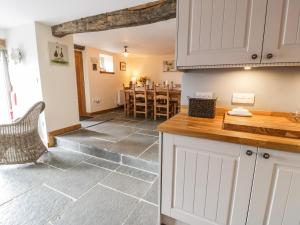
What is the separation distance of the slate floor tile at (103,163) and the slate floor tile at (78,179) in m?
0.09

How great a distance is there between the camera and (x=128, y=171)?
225 cm

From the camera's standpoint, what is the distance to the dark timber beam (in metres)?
1.95

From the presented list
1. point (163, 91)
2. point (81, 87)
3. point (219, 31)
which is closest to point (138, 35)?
point (163, 91)

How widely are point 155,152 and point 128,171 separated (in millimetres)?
475

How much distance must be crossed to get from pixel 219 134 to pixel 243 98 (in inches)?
24.0

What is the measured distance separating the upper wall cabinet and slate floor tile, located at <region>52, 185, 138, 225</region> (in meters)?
1.39

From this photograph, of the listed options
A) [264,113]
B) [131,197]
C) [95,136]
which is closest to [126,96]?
[95,136]

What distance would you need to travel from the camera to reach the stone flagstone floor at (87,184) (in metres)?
1.50

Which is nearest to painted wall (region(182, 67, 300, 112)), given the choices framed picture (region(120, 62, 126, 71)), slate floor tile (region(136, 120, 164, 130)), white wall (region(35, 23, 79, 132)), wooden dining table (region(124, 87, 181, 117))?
slate floor tile (region(136, 120, 164, 130))

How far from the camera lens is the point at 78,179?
2.07 metres

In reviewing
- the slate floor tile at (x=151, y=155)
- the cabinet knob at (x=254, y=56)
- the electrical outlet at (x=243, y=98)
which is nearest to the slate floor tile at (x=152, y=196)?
the slate floor tile at (x=151, y=155)

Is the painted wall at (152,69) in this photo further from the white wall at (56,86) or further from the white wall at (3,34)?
the white wall at (3,34)

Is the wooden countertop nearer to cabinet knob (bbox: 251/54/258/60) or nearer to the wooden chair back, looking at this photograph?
cabinet knob (bbox: 251/54/258/60)

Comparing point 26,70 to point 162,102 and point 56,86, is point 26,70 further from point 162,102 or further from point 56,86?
point 162,102
